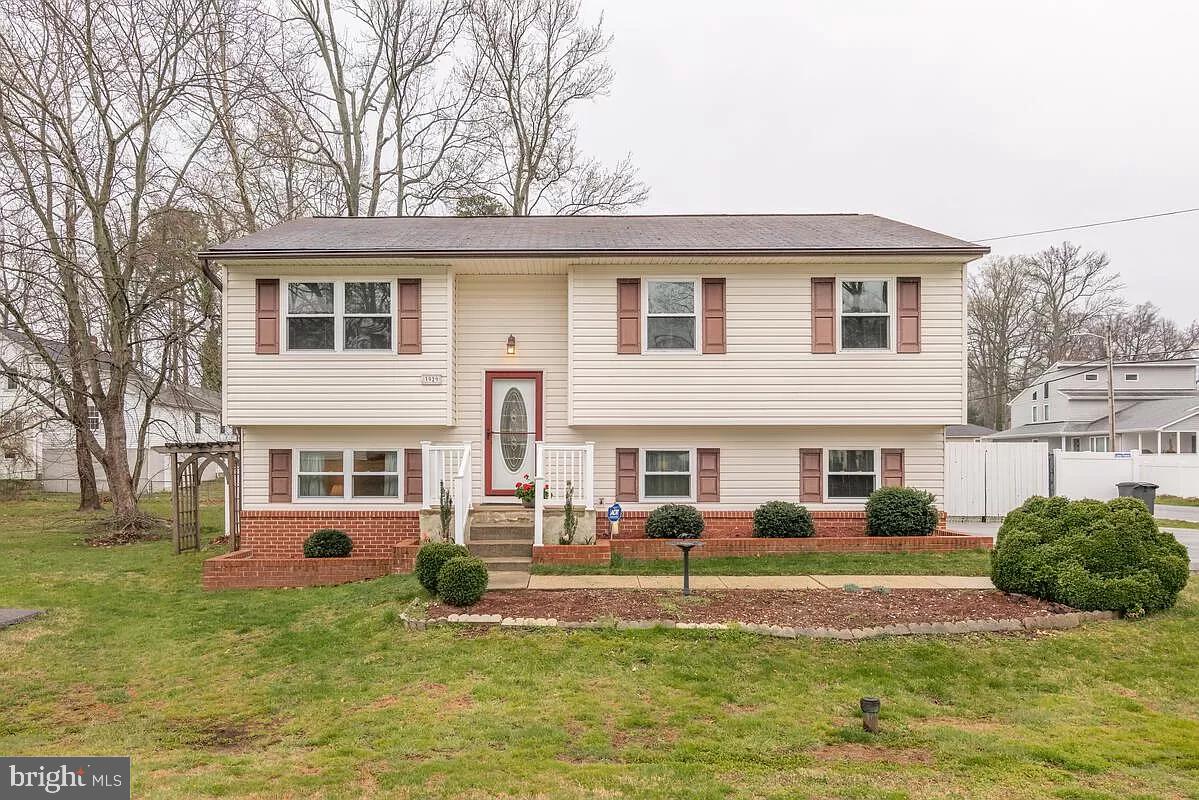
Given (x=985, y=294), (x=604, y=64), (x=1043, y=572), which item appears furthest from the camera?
A: (x=985, y=294)

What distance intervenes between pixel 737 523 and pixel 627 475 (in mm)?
2127

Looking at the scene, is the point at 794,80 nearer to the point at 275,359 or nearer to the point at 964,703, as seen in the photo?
the point at 275,359

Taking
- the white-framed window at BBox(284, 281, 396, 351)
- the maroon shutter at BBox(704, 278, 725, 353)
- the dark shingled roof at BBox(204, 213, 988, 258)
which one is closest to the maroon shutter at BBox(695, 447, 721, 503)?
the maroon shutter at BBox(704, 278, 725, 353)

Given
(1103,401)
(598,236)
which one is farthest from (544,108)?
(1103,401)

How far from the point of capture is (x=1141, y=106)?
25.4m

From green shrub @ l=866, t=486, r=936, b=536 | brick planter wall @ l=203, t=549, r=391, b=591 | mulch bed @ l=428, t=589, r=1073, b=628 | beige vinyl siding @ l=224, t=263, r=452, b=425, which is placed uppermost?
beige vinyl siding @ l=224, t=263, r=452, b=425

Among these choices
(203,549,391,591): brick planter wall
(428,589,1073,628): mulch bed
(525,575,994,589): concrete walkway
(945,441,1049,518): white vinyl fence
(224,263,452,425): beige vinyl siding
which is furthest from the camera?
(945,441,1049,518): white vinyl fence

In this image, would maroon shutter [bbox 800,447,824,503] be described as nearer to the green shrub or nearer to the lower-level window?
the lower-level window

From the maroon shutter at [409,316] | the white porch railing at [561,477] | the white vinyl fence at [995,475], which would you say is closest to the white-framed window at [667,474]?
the white porch railing at [561,477]

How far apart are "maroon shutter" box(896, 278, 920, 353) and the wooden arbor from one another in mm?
12385

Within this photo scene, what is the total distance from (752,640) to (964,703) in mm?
1863

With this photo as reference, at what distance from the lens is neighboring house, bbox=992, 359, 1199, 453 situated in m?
33.6

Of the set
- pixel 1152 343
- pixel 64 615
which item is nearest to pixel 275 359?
pixel 64 615

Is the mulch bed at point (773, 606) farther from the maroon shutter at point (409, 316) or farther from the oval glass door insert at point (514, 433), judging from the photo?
Result: the maroon shutter at point (409, 316)
